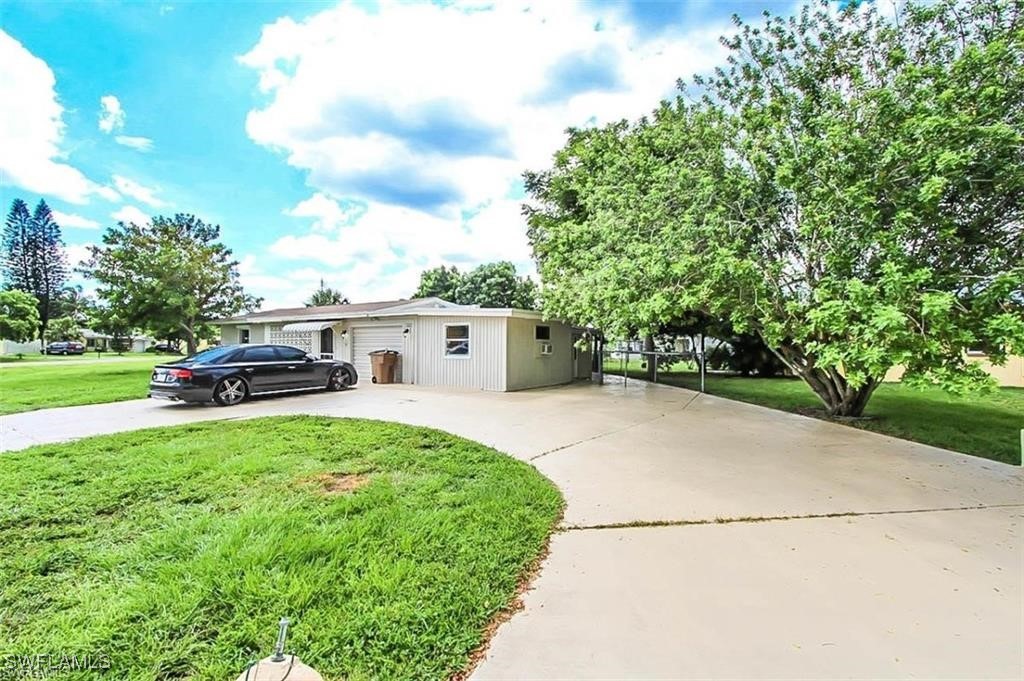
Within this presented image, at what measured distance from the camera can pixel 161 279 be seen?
19.0 metres

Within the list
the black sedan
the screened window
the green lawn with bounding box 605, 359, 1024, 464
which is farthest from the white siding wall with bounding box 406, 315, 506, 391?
the green lawn with bounding box 605, 359, 1024, 464

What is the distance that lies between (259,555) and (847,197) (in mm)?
6379

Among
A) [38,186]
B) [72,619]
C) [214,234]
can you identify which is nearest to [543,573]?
[72,619]

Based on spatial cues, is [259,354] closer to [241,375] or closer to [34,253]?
[241,375]

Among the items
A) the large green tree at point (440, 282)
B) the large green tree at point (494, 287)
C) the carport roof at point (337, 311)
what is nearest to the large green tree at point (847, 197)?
the carport roof at point (337, 311)

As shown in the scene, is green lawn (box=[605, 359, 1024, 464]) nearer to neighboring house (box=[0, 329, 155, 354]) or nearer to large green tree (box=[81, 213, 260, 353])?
large green tree (box=[81, 213, 260, 353])

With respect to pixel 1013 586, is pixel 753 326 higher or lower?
higher

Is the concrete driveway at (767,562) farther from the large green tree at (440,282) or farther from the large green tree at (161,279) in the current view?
the large green tree at (440,282)

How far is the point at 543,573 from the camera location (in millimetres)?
2861

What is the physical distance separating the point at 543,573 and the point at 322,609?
4.25 ft

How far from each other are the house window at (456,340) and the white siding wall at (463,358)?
0.35 ft

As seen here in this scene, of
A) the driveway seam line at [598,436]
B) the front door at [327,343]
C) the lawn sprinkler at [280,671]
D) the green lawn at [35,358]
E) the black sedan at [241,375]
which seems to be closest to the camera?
the lawn sprinkler at [280,671]

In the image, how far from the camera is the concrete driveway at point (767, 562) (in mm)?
2094

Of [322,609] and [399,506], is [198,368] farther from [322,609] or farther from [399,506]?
[322,609]
